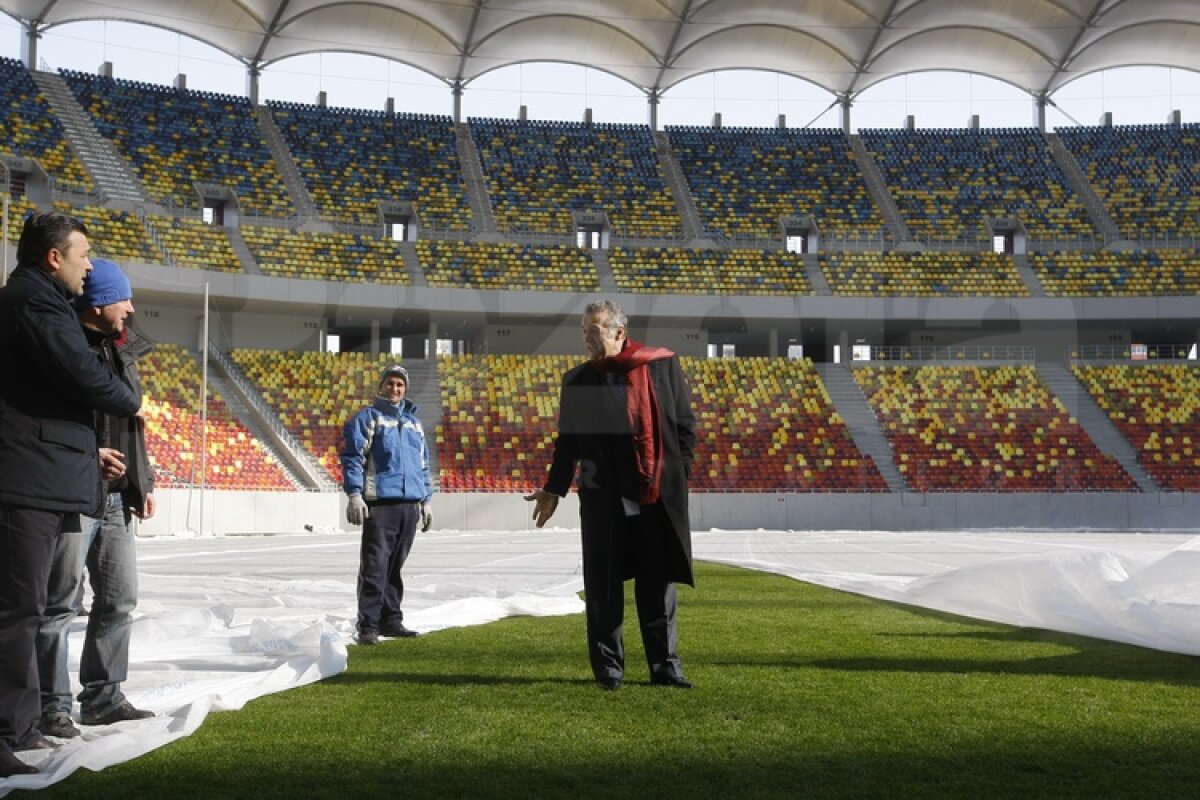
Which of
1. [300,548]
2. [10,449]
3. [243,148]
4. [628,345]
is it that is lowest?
[300,548]

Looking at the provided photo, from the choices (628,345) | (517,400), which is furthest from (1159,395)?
A: (628,345)

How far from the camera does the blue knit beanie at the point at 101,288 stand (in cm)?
507

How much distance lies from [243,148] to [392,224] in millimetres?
5588

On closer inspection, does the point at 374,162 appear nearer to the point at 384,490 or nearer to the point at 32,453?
the point at 384,490

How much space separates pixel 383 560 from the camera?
8.48 meters

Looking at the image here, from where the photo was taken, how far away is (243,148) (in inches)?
1781

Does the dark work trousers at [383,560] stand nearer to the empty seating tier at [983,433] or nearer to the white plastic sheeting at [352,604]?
the white plastic sheeting at [352,604]

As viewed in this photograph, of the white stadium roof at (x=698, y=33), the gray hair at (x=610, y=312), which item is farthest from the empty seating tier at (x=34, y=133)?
the gray hair at (x=610, y=312)

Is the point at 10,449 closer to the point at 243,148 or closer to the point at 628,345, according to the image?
the point at 628,345

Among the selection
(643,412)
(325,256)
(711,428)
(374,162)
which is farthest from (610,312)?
(374,162)

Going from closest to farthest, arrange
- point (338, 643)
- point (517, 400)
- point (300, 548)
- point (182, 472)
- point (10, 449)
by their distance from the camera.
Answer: point (10, 449) → point (338, 643) → point (300, 548) → point (182, 472) → point (517, 400)

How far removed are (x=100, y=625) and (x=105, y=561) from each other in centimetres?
A: 27

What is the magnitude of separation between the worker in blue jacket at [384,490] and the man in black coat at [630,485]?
7.65 ft

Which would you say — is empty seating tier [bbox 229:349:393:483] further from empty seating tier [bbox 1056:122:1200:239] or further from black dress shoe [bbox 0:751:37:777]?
black dress shoe [bbox 0:751:37:777]
